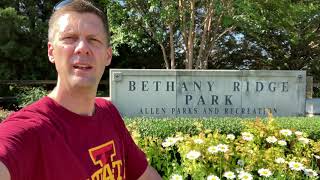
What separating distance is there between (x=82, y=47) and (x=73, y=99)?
172mm

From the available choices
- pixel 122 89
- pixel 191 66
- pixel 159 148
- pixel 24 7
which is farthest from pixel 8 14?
pixel 159 148

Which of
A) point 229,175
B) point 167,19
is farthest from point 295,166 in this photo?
point 167,19

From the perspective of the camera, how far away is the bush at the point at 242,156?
12.4 ft

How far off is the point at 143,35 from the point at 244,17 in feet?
11.3

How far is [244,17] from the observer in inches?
493

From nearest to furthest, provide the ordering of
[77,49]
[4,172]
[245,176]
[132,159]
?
[4,172] → [77,49] → [132,159] → [245,176]

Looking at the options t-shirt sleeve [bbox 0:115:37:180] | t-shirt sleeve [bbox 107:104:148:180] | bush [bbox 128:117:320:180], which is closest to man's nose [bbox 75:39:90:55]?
t-shirt sleeve [bbox 0:115:37:180]

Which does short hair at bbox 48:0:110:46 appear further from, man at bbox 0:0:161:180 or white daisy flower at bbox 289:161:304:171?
white daisy flower at bbox 289:161:304:171

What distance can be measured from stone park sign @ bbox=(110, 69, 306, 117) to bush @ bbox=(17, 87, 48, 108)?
4800 mm

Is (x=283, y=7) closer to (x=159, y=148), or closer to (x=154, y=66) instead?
(x=154, y=66)

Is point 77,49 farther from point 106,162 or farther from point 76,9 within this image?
point 106,162

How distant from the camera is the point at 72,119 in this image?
5.04 feet

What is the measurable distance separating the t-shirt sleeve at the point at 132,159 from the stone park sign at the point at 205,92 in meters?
6.85

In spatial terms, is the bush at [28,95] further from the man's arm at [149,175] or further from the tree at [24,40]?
the man's arm at [149,175]
